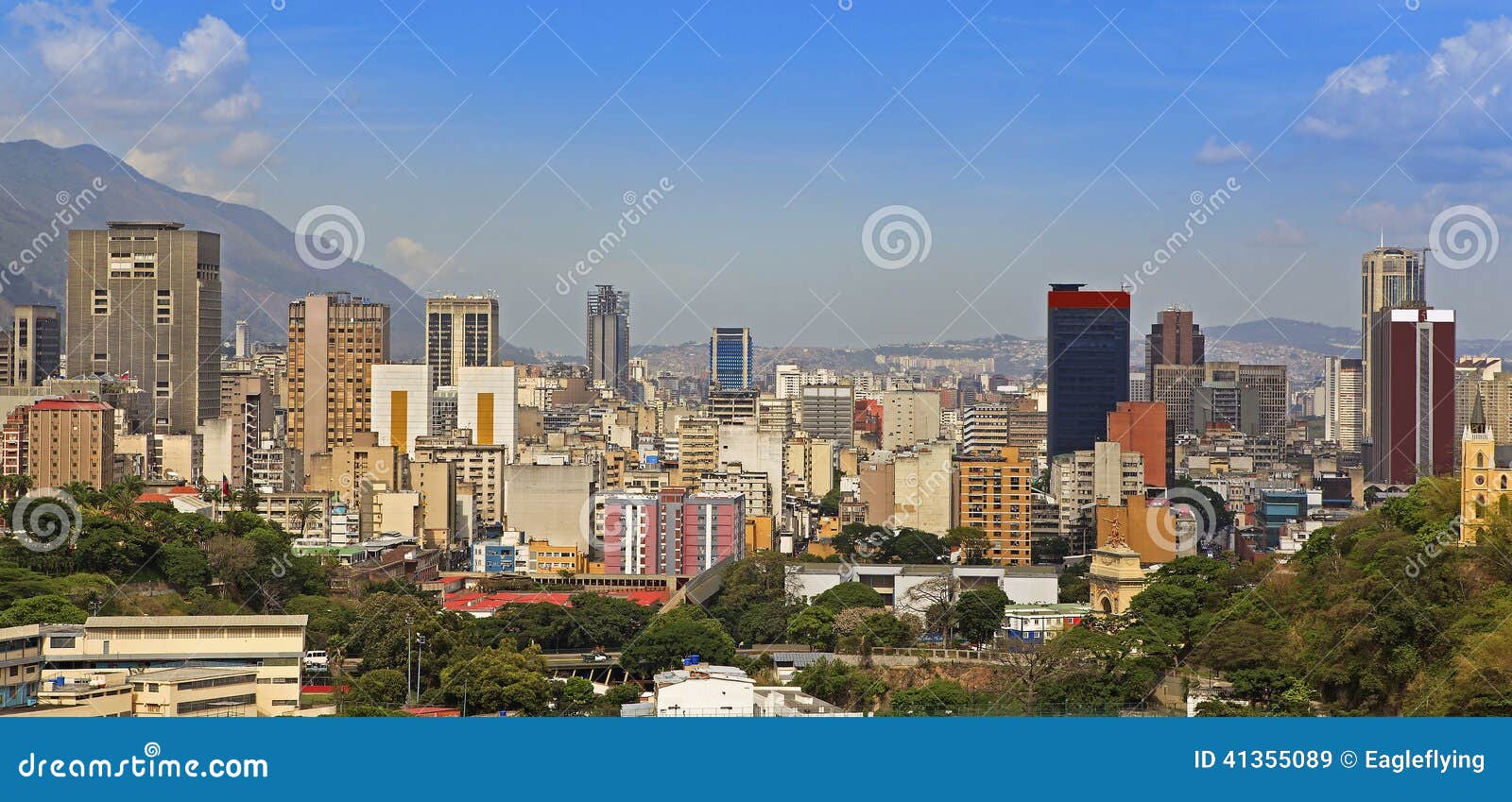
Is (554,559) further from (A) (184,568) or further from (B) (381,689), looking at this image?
(B) (381,689)

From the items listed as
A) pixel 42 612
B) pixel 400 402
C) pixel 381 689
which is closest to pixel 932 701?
pixel 381 689

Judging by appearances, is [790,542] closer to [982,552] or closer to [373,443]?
[982,552]

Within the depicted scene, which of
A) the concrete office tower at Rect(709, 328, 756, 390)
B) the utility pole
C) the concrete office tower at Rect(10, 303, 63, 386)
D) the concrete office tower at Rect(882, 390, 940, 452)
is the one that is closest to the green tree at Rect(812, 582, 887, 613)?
the utility pole

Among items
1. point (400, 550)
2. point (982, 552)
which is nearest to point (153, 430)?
point (400, 550)

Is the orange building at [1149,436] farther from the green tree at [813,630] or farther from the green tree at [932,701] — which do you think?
the green tree at [932,701]

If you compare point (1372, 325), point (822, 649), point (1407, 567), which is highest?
point (1372, 325)

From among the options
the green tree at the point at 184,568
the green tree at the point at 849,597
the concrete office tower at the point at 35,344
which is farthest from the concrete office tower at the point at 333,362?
the green tree at the point at 849,597
